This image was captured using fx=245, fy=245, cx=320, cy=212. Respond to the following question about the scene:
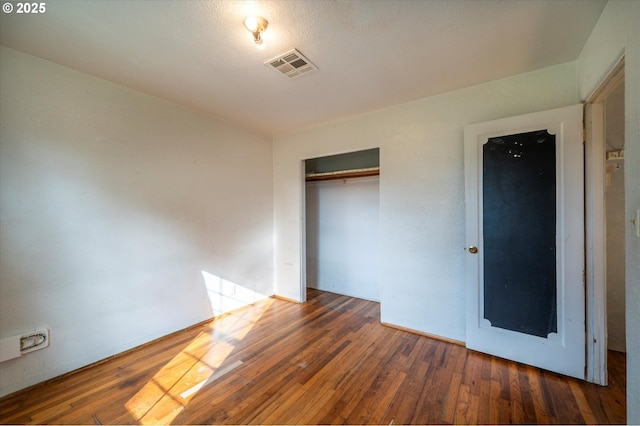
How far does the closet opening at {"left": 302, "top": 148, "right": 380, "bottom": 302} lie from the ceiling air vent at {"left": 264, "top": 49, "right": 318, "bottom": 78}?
1.64 metres

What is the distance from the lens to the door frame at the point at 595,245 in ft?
5.81

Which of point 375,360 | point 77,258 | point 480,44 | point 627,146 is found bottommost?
Answer: point 375,360

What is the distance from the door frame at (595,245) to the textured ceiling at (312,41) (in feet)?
1.99

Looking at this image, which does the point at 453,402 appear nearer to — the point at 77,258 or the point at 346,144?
the point at 346,144

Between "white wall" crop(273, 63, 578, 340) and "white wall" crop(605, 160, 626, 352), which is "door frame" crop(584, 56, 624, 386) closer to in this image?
"white wall" crop(273, 63, 578, 340)

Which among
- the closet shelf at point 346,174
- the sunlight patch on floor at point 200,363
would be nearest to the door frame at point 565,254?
the closet shelf at point 346,174

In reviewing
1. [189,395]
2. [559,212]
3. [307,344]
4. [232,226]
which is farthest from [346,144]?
[189,395]

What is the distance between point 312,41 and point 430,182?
170 cm

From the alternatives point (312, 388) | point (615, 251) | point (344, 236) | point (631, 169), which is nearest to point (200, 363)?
point (312, 388)

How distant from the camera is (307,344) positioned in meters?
2.41

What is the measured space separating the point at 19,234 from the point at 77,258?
0.37 meters

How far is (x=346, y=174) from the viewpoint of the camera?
3.59 meters

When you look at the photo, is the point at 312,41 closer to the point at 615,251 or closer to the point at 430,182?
the point at 430,182

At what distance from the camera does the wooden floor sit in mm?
1542
